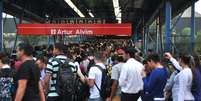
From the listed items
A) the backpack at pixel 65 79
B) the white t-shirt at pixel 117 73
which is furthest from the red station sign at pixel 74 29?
the backpack at pixel 65 79

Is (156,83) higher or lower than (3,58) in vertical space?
lower

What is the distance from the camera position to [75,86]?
10.9 metres

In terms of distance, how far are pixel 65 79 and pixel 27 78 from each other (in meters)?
1.85

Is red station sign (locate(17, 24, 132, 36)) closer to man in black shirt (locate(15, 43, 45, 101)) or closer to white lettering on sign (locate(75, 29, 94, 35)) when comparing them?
white lettering on sign (locate(75, 29, 94, 35))

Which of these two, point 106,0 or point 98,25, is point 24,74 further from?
point 106,0

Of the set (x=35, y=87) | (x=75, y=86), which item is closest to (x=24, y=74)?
(x=35, y=87)

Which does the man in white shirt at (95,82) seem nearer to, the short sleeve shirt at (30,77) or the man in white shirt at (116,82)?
the man in white shirt at (116,82)

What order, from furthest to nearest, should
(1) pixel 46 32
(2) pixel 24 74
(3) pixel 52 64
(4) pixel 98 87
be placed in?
(1) pixel 46 32 < (4) pixel 98 87 < (3) pixel 52 64 < (2) pixel 24 74

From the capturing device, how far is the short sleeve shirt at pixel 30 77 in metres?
8.38

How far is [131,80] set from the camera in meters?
10.9

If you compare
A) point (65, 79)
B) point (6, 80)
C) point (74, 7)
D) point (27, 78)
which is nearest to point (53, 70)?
point (65, 79)

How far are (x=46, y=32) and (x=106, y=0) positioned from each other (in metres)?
8.37

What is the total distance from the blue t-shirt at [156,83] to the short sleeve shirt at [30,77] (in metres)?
2.45

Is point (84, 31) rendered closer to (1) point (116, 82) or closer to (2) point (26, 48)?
(1) point (116, 82)
